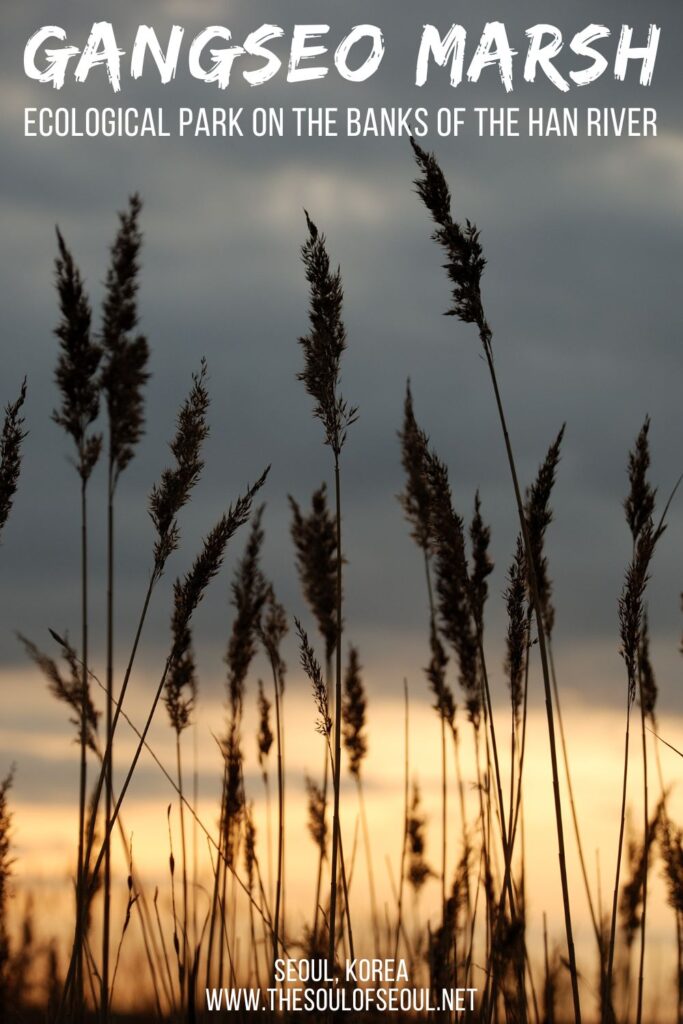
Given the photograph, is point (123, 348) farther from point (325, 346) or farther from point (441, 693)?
point (441, 693)

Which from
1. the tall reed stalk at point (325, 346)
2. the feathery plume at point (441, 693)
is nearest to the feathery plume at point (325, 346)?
the tall reed stalk at point (325, 346)

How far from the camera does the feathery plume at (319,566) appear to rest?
14.0 feet

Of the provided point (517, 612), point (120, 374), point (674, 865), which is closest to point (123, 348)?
point (120, 374)

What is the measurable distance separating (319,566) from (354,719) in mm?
1371

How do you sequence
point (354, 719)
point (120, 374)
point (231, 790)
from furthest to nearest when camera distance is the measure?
point (354, 719), point (231, 790), point (120, 374)

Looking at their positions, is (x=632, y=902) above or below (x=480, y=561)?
below

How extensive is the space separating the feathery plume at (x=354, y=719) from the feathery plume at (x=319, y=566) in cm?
122

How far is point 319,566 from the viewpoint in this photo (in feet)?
14.2

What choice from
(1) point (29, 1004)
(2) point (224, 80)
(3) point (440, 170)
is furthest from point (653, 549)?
(2) point (224, 80)

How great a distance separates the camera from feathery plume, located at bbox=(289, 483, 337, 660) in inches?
169

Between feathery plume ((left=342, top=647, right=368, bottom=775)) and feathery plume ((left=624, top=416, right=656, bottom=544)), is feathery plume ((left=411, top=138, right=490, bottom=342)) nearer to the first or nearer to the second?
feathery plume ((left=624, top=416, right=656, bottom=544))

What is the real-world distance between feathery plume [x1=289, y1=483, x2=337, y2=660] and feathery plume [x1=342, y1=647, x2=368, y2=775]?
1216 mm

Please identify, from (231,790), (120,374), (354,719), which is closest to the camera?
(120,374)

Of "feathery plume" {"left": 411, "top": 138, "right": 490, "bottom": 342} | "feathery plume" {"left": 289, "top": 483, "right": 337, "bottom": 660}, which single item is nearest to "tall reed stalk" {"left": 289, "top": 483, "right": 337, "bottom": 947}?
"feathery plume" {"left": 289, "top": 483, "right": 337, "bottom": 660}
